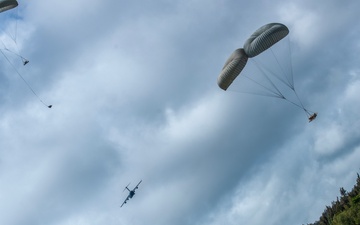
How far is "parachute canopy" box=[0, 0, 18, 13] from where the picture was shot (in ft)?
155

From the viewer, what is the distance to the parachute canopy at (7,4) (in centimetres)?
→ 4722

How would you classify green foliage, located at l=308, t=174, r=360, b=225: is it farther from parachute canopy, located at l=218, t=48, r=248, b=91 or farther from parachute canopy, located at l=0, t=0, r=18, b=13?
parachute canopy, located at l=0, t=0, r=18, b=13

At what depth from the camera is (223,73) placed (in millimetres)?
46688

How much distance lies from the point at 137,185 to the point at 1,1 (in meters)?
64.7

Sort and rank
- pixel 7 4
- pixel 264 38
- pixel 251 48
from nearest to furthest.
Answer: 1. pixel 264 38
2. pixel 251 48
3. pixel 7 4

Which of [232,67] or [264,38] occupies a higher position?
[232,67]

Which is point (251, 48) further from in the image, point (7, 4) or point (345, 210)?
point (345, 210)

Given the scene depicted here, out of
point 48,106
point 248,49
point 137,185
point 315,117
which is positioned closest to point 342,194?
point 137,185

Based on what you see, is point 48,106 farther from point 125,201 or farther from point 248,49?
point 125,201

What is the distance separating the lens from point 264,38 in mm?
44125

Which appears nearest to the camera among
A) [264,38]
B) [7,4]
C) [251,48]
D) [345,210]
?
[264,38]

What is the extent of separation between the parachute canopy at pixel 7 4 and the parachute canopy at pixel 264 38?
2653 centimetres

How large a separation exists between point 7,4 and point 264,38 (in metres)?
28.7

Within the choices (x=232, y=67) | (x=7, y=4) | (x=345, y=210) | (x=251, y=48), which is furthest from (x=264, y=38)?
(x=345, y=210)
